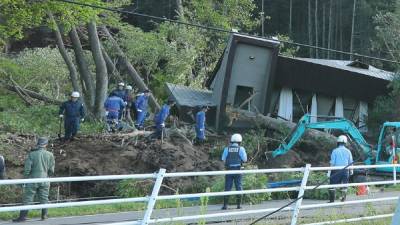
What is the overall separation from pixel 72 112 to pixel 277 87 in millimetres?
14946

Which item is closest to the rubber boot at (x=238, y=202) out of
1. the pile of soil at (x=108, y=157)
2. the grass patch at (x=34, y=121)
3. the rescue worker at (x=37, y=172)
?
the rescue worker at (x=37, y=172)

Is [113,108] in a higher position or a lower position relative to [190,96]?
lower

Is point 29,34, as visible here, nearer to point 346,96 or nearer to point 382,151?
point 346,96

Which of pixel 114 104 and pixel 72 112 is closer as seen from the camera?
pixel 72 112

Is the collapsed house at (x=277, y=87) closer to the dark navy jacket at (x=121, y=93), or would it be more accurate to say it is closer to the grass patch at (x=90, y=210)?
the dark navy jacket at (x=121, y=93)

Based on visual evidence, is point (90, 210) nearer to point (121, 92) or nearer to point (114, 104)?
point (114, 104)

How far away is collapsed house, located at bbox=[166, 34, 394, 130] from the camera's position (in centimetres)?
3095

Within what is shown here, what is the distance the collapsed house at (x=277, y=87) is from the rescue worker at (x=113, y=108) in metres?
6.54

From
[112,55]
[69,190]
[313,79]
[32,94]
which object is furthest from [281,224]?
[112,55]

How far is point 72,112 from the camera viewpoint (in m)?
22.0

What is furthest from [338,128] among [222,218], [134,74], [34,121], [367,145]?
[134,74]

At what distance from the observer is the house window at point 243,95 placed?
31562 millimetres

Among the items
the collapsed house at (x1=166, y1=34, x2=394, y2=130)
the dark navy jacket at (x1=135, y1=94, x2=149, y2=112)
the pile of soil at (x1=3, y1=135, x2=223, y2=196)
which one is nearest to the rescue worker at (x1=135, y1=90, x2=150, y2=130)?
the dark navy jacket at (x1=135, y1=94, x2=149, y2=112)

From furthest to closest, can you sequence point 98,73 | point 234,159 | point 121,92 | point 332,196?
point 98,73
point 121,92
point 332,196
point 234,159
